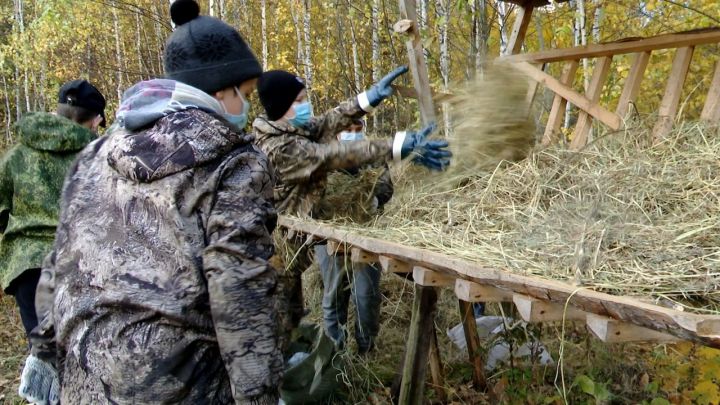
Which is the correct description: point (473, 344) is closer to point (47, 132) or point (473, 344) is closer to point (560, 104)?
point (560, 104)

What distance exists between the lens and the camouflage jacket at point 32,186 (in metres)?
3.77

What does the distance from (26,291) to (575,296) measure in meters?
3.42

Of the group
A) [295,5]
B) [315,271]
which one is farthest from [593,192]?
[295,5]

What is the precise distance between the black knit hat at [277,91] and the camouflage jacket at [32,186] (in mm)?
1154

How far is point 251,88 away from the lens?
1975 mm

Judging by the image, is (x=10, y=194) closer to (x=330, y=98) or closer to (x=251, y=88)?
(x=251, y=88)

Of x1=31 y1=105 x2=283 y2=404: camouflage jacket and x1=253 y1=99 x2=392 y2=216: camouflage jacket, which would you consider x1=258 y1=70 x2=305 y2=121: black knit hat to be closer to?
x1=253 y1=99 x2=392 y2=216: camouflage jacket

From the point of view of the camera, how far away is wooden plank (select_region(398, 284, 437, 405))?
3.41 m

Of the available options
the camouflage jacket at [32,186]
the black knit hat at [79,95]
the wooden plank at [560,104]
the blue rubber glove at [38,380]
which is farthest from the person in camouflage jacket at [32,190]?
the wooden plank at [560,104]

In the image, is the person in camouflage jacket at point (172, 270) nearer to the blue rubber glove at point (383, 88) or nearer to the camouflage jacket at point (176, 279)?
the camouflage jacket at point (176, 279)

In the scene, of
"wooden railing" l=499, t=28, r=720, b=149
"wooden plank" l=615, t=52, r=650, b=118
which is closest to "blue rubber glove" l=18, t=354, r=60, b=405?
"wooden railing" l=499, t=28, r=720, b=149

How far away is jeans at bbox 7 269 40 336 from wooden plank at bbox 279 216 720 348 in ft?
7.52

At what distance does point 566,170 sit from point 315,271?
2907 millimetres

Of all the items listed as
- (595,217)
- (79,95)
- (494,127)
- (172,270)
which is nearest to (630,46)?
(494,127)
